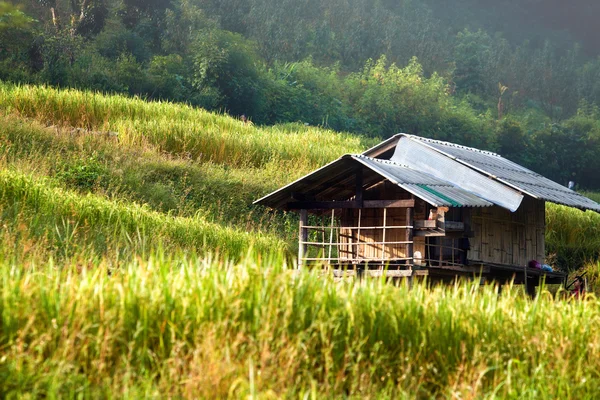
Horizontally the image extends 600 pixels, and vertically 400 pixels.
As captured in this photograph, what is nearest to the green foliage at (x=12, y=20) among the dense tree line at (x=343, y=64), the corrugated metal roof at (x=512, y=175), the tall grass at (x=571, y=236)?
the dense tree line at (x=343, y=64)

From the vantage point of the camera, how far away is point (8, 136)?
2105cm

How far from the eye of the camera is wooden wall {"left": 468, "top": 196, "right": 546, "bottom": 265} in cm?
1822

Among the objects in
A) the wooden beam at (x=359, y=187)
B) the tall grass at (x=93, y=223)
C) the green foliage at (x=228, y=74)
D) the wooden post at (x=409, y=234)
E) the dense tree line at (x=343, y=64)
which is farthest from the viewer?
the green foliage at (x=228, y=74)

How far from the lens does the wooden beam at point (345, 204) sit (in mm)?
15852

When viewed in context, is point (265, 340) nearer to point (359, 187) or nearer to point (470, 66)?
point (359, 187)

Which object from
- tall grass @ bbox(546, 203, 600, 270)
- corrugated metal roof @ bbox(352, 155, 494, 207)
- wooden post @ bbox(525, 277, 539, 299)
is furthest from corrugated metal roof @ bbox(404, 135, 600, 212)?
tall grass @ bbox(546, 203, 600, 270)

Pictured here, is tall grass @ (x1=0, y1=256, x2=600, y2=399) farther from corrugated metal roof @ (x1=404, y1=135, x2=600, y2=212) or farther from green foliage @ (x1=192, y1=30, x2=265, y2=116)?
green foliage @ (x1=192, y1=30, x2=265, y2=116)

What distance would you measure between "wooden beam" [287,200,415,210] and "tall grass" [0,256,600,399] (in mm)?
7678

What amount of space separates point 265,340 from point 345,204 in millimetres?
9981

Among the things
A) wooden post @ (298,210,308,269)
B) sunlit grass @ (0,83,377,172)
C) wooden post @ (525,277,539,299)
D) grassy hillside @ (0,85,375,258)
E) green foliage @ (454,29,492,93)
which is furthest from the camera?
green foliage @ (454,29,492,93)

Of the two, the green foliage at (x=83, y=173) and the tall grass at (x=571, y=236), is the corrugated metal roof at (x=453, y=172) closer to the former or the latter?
the green foliage at (x=83, y=173)

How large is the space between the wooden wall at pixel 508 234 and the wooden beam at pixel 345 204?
265 cm

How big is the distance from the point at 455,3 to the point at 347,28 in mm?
21157

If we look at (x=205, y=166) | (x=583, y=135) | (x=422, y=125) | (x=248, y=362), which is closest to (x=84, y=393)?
(x=248, y=362)
